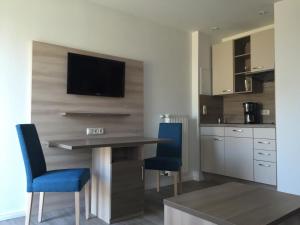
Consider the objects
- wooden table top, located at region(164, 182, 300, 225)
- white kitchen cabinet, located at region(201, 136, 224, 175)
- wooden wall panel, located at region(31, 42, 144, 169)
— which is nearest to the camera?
wooden table top, located at region(164, 182, 300, 225)

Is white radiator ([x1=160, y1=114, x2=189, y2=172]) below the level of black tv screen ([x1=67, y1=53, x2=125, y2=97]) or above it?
below

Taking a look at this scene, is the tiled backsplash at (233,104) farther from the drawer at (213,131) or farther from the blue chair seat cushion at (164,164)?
the blue chair seat cushion at (164,164)

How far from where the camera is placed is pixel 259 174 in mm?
3604

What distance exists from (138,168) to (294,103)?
2.06 m

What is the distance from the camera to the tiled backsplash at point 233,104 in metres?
4.20

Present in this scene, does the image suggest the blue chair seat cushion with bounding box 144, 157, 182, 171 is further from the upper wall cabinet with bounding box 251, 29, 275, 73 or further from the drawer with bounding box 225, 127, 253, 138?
the upper wall cabinet with bounding box 251, 29, 275, 73

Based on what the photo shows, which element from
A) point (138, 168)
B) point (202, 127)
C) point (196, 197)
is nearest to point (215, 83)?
point (202, 127)

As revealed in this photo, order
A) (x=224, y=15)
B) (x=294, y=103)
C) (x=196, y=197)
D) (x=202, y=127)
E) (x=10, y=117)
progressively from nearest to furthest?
(x=196, y=197) < (x=10, y=117) < (x=294, y=103) < (x=224, y=15) < (x=202, y=127)

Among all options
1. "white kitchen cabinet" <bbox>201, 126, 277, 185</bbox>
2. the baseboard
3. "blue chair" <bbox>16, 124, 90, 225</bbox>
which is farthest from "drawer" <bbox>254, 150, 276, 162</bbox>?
the baseboard

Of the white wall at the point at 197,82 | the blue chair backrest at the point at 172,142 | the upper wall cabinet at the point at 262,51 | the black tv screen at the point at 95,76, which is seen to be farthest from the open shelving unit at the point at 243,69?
the black tv screen at the point at 95,76

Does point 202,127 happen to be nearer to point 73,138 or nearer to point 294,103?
point 294,103

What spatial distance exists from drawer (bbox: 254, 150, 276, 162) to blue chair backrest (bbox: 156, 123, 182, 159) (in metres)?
1.09

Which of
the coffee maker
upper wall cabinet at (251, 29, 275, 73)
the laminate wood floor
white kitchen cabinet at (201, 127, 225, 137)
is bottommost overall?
the laminate wood floor

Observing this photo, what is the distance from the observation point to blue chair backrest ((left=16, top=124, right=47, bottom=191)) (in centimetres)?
226
